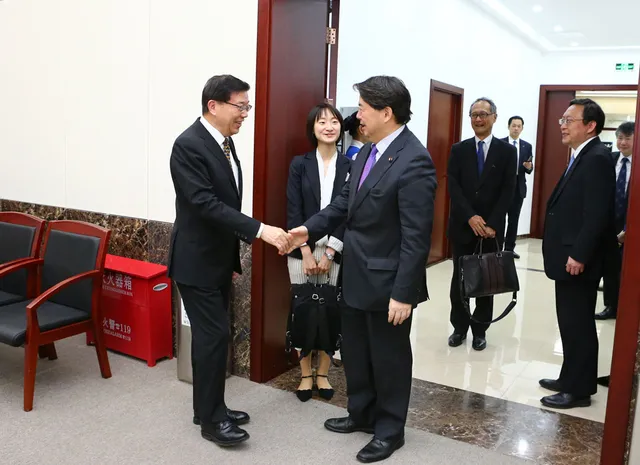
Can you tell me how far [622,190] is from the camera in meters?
4.94

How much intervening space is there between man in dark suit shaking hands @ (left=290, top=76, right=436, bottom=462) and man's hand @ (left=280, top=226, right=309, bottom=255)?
0.29m

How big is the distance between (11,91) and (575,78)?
8569 mm

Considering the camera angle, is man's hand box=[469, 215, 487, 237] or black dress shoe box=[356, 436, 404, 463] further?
man's hand box=[469, 215, 487, 237]

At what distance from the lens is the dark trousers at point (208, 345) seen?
278cm

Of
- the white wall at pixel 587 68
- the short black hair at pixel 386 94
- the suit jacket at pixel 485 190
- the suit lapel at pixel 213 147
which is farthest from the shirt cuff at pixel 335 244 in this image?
the white wall at pixel 587 68

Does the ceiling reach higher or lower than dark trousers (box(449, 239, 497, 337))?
higher

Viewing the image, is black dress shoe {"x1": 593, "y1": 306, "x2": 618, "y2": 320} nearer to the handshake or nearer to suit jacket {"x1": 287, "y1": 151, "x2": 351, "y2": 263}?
suit jacket {"x1": 287, "y1": 151, "x2": 351, "y2": 263}

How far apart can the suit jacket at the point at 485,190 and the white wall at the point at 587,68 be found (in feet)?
21.6

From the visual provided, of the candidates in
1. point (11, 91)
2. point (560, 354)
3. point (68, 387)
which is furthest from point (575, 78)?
point (68, 387)

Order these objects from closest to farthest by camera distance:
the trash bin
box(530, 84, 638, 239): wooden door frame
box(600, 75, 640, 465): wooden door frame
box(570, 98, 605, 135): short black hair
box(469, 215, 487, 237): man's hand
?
box(600, 75, 640, 465): wooden door frame → box(570, 98, 605, 135): short black hair → the trash bin → box(469, 215, 487, 237): man's hand → box(530, 84, 638, 239): wooden door frame

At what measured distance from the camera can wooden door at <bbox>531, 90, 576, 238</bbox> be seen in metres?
10.0

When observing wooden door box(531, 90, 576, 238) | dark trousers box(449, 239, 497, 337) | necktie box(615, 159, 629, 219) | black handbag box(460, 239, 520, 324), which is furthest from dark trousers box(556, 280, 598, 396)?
wooden door box(531, 90, 576, 238)

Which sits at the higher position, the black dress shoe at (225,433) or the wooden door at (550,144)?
the wooden door at (550,144)

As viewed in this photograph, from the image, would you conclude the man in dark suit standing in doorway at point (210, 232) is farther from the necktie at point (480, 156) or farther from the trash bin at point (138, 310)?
the necktie at point (480, 156)
